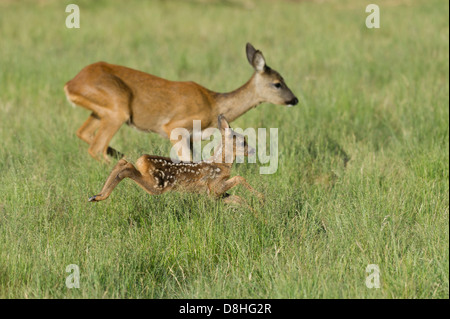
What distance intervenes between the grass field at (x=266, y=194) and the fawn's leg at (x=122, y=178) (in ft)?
0.66

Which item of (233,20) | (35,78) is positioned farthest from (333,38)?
(35,78)

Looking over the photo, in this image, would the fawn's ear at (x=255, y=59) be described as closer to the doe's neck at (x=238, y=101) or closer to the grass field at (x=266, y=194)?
the doe's neck at (x=238, y=101)

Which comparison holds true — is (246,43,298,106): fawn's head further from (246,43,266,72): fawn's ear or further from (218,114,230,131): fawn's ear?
(218,114,230,131): fawn's ear

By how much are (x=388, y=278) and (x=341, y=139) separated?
3.56m

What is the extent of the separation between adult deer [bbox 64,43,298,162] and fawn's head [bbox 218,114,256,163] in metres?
1.57

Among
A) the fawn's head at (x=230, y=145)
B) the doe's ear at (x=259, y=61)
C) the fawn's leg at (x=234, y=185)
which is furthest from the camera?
the doe's ear at (x=259, y=61)

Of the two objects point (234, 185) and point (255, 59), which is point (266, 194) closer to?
point (234, 185)

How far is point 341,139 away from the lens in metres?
7.31

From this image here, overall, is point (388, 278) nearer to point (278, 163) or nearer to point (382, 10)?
point (278, 163)

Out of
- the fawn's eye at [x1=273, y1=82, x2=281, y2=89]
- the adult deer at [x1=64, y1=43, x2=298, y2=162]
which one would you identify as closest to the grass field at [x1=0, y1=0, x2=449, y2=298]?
the adult deer at [x1=64, y1=43, x2=298, y2=162]

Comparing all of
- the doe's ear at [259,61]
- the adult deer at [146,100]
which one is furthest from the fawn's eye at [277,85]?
the doe's ear at [259,61]

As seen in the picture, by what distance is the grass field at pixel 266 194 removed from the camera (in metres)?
4.04

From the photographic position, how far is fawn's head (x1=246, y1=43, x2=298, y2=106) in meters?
7.20

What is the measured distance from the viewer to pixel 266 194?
4.96 m
